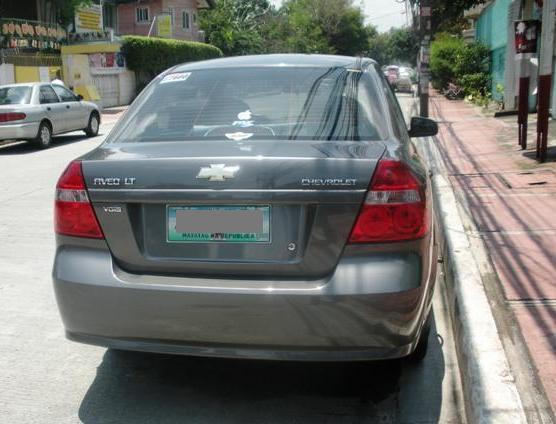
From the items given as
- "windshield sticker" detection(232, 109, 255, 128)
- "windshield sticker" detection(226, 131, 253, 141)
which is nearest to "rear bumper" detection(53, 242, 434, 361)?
"windshield sticker" detection(226, 131, 253, 141)

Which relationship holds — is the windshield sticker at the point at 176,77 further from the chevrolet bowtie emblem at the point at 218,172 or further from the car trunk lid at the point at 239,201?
the chevrolet bowtie emblem at the point at 218,172

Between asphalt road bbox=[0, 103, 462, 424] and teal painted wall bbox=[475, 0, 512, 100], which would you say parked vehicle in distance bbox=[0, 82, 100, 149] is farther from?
teal painted wall bbox=[475, 0, 512, 100]

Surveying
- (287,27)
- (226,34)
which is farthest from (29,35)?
(287,27)

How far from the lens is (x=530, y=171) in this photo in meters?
9.53

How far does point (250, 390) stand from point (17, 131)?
44.3 ft

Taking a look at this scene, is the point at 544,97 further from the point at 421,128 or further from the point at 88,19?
the point at 88,19

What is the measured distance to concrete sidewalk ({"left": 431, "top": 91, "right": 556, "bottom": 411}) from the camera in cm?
395

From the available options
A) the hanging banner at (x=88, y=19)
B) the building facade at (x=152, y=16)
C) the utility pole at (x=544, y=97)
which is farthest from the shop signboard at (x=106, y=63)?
the utility pole at (x=544, y=97)

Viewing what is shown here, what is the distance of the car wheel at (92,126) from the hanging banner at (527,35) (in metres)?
11.5

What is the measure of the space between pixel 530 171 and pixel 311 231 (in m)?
7.33

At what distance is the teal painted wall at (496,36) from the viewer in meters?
23.5

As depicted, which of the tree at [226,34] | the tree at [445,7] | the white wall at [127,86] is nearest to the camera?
the tree at [445,7]

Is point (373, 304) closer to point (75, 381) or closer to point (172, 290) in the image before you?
point (172, 290)

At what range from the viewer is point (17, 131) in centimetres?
1562
